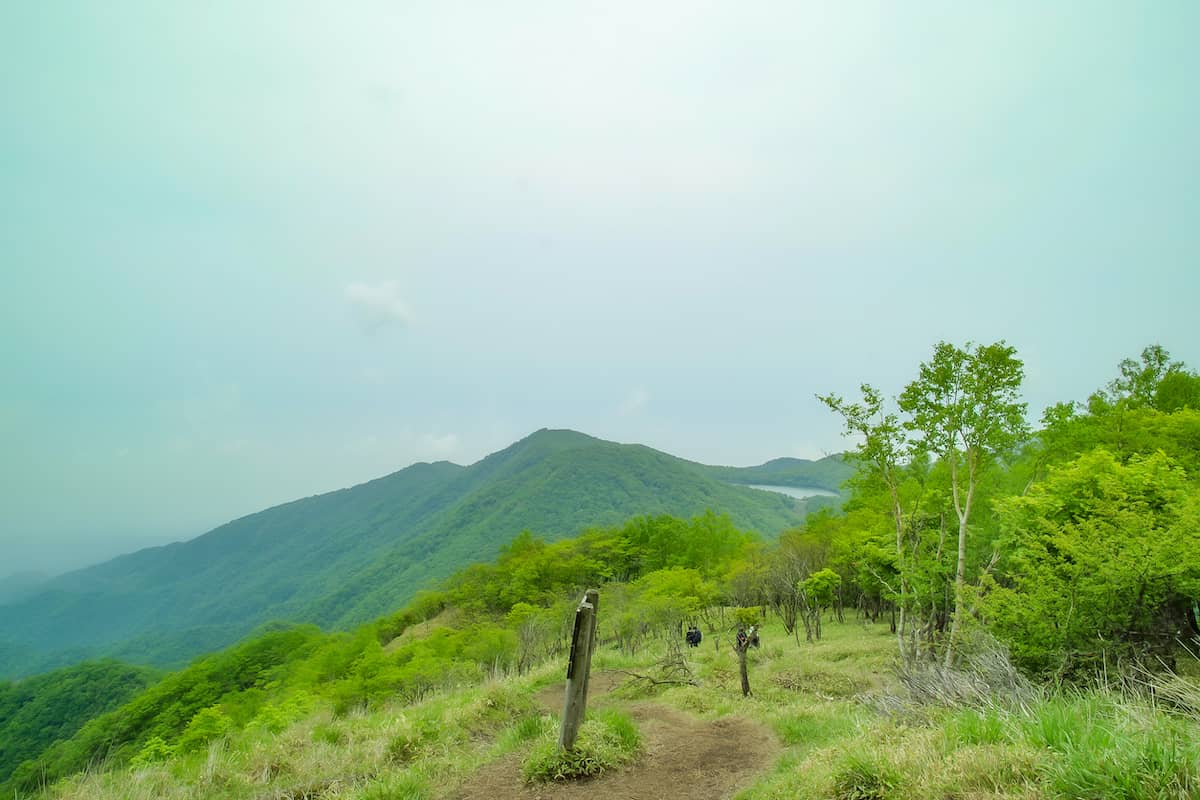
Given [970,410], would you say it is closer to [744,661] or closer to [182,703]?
[744,661]

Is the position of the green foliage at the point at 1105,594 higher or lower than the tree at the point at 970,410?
lower

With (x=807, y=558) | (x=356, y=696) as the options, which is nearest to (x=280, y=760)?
(x=356, y=696)

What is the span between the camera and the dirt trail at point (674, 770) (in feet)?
23.8

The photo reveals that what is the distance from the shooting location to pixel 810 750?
24.4ft

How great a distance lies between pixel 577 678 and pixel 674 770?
205 cm

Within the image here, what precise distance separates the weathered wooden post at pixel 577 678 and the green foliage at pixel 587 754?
16 centimetres

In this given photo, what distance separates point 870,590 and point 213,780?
33.4 metres

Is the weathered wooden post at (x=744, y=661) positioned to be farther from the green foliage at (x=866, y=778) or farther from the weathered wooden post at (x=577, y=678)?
the green foliage at (x=866, y=778)

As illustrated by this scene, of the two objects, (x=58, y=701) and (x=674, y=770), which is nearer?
(x=674, y=770)

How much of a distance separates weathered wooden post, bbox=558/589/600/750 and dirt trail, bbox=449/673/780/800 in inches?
24.6

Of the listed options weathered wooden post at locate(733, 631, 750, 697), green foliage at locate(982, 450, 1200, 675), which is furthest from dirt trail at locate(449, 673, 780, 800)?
green foliage at locate(982, 450, 1200, 675)

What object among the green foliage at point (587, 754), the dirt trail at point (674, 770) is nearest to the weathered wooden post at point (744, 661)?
the dirt trail at point (674, 770)

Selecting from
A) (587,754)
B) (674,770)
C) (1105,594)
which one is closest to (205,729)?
(587,754)

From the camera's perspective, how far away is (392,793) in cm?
701
